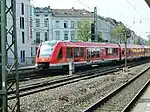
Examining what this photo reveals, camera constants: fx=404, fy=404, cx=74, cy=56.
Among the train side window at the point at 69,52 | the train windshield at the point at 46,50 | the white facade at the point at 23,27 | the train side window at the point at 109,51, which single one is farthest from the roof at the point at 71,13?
the train windshield at the point at 46,50

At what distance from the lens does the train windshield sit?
33.3m

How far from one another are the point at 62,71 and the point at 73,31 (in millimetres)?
74139

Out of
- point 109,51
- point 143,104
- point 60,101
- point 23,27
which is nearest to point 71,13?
point 23,27

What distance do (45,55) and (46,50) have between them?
0.53m

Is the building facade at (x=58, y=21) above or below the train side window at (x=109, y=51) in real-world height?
above

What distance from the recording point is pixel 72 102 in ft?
53.7

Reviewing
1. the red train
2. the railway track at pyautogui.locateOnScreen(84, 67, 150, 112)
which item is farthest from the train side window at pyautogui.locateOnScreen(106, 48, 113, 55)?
the railway track at pyautogui.locateOnScreen(84, 67, 150, 112)

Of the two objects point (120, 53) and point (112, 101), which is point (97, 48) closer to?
point (120, 53)

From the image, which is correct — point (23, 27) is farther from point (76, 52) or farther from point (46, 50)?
point (46, 50)

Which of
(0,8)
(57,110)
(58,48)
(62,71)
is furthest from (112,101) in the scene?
(62,71)

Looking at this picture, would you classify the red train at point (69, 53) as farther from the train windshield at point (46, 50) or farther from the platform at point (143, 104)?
the platform at point (143, 104)

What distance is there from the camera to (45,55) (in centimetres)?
3359

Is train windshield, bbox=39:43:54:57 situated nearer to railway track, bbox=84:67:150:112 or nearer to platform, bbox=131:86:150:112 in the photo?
railway track, bbox=84:67:150:112

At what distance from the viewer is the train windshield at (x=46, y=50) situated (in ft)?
109
